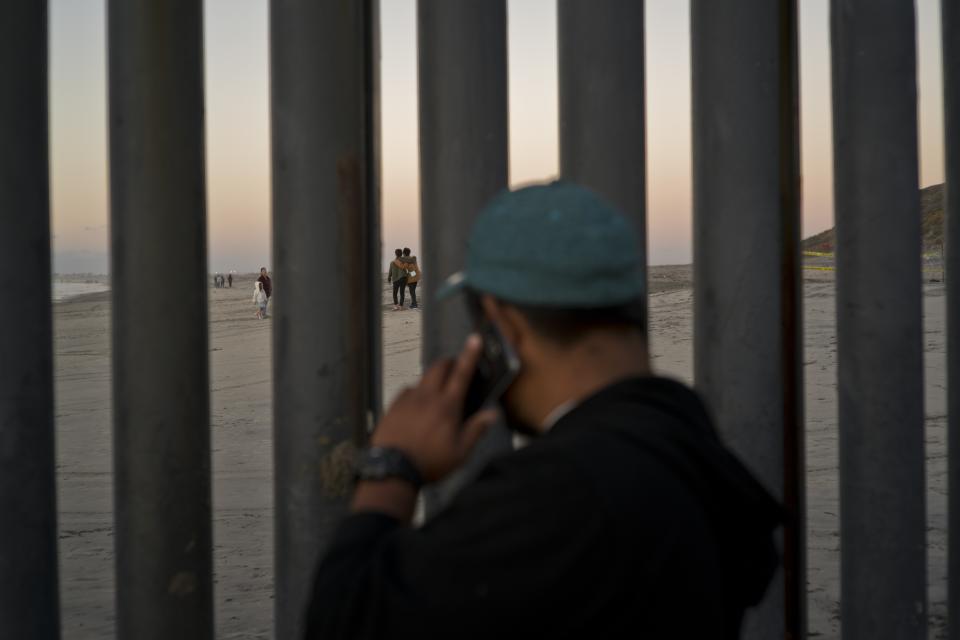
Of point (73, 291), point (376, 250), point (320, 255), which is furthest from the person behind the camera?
point (73, 291)

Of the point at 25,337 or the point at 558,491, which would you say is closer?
the point at 558,491

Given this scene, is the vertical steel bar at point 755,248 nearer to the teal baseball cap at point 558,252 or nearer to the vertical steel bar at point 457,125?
the vertical steel bar at point 457,125

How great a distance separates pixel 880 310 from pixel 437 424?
204cm

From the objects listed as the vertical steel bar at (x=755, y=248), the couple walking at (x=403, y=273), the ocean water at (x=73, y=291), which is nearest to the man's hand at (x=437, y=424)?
the vertical steel bar at (x=755, y=248)

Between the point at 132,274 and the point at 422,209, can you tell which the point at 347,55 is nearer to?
the point at 422,209

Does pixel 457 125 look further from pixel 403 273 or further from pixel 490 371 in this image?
pixel 403 273

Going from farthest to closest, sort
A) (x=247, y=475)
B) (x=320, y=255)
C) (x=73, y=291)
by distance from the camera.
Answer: (x=73, y=291) → (x=247, y=475) → (x=320, y=255)

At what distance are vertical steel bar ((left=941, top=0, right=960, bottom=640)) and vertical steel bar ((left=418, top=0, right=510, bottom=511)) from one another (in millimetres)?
1439

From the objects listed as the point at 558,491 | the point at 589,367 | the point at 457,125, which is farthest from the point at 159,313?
the point at 558,491

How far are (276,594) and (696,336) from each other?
1445mm

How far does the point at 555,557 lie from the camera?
1.07 m

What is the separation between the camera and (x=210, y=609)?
9.64ft

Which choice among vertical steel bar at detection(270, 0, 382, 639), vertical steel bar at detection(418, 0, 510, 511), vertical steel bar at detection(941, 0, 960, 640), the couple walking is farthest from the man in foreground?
the couple walking

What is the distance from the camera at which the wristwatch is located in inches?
50.1
